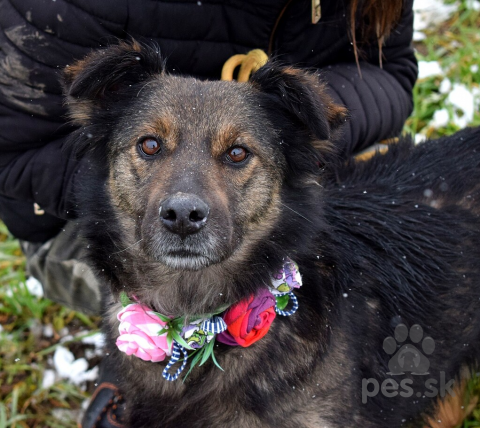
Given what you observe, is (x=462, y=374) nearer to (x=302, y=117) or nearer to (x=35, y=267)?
(x=302, y=117)

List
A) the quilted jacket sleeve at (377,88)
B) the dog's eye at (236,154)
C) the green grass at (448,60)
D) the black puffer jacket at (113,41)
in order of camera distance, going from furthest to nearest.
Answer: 1. the green grass at (448,60)
2. the quilted jacket sleeve at (377,88)
3. the black puffer jacket at (113,41)
4. the dog's eye at (236,154)

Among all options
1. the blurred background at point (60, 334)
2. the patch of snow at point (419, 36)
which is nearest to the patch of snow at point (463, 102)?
the blurred background at point (60, 334)

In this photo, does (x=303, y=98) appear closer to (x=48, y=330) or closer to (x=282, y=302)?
(x=282, y=302)

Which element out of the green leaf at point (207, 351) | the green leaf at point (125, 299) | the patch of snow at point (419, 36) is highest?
the patch of snow at point (419, 36)

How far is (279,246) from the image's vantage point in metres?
2.56

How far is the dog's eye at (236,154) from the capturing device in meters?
2.46

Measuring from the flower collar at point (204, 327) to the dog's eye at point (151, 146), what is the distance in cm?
68

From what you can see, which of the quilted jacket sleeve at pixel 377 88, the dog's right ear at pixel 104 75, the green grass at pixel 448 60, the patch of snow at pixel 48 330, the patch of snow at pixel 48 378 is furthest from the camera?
the green grass at pixel 448 60

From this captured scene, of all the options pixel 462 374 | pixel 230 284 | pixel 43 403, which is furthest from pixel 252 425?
pixel 43 403

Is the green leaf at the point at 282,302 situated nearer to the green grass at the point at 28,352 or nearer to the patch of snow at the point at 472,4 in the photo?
the green grass at the point at 28,352

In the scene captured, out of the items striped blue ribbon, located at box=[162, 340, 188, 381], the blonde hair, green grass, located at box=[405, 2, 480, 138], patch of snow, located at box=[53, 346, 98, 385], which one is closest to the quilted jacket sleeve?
the blonde hair

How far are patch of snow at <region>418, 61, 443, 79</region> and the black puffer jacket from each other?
1.56 meters

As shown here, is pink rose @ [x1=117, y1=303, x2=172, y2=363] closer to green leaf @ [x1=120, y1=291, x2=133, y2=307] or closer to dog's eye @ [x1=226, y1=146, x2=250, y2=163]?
green leaf @ [x1=120, y1=291, x2=133, y2=307]

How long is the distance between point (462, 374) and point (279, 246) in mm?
1488
